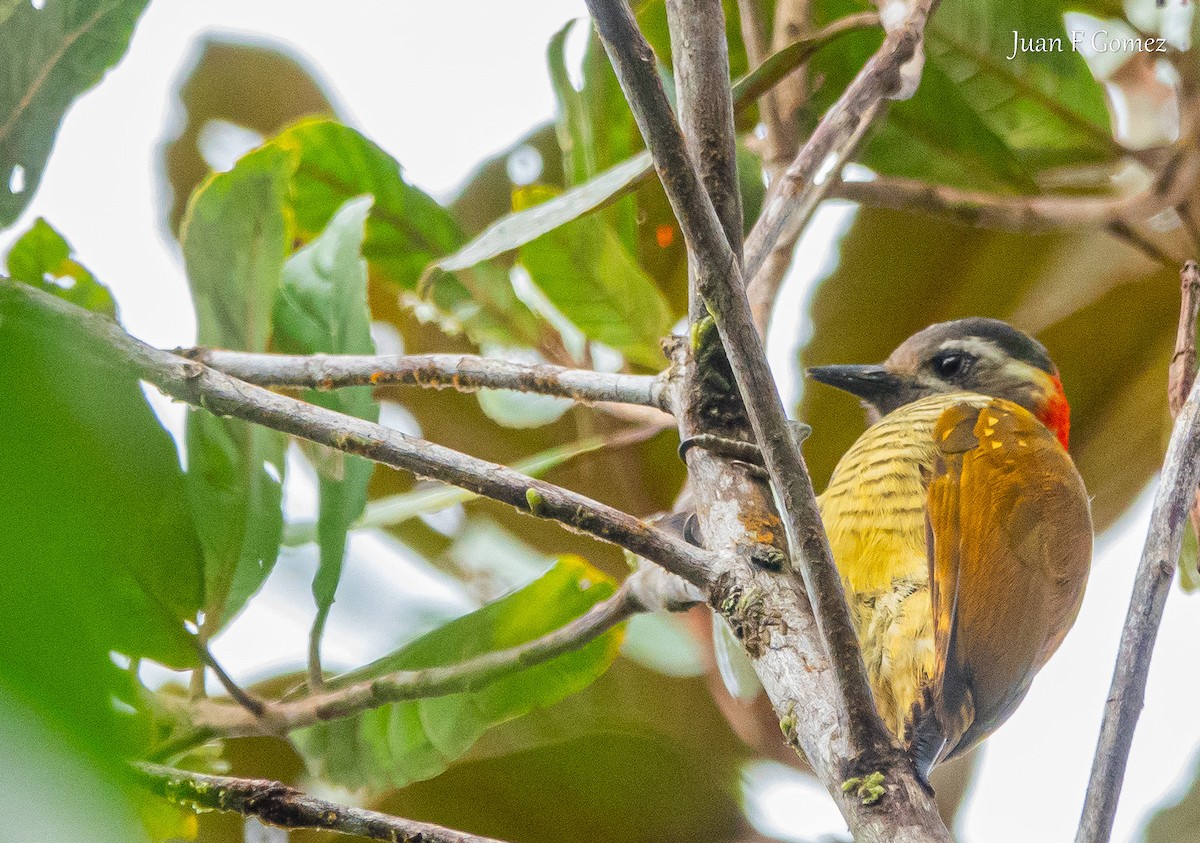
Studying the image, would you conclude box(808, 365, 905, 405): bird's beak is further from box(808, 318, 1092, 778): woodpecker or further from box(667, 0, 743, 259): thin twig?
box(667, 0, 743, 259): thin twig

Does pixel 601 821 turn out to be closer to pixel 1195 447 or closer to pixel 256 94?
pixel 1195 447

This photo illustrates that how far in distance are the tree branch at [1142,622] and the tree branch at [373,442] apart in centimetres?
29

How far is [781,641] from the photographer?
0.76 m

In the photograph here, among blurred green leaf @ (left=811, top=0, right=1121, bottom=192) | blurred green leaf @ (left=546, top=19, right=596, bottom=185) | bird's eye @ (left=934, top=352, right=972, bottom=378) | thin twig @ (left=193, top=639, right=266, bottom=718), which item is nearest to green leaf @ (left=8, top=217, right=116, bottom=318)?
thin twig @ (left=193, top=639, right=266, bottom=718)

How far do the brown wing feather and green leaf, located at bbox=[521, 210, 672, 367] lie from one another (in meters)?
0.48

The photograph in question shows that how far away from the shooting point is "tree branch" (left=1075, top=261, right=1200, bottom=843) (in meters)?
0.59

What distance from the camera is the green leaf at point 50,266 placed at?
1331 millimetres

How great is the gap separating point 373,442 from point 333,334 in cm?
55

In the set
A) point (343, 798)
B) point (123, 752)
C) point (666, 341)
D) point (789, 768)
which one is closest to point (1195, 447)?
point (666, 341)

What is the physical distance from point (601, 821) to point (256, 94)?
1.67m

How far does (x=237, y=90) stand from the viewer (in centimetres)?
227

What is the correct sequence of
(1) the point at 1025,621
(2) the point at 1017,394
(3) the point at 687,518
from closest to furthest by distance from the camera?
(1) the point at 1025,621 → (3) the point at 687,518 → (2) the point at 1017,394

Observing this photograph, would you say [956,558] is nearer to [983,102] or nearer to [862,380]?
[862,380]

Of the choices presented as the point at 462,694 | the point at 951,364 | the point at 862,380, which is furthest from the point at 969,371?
the point at 462,694
